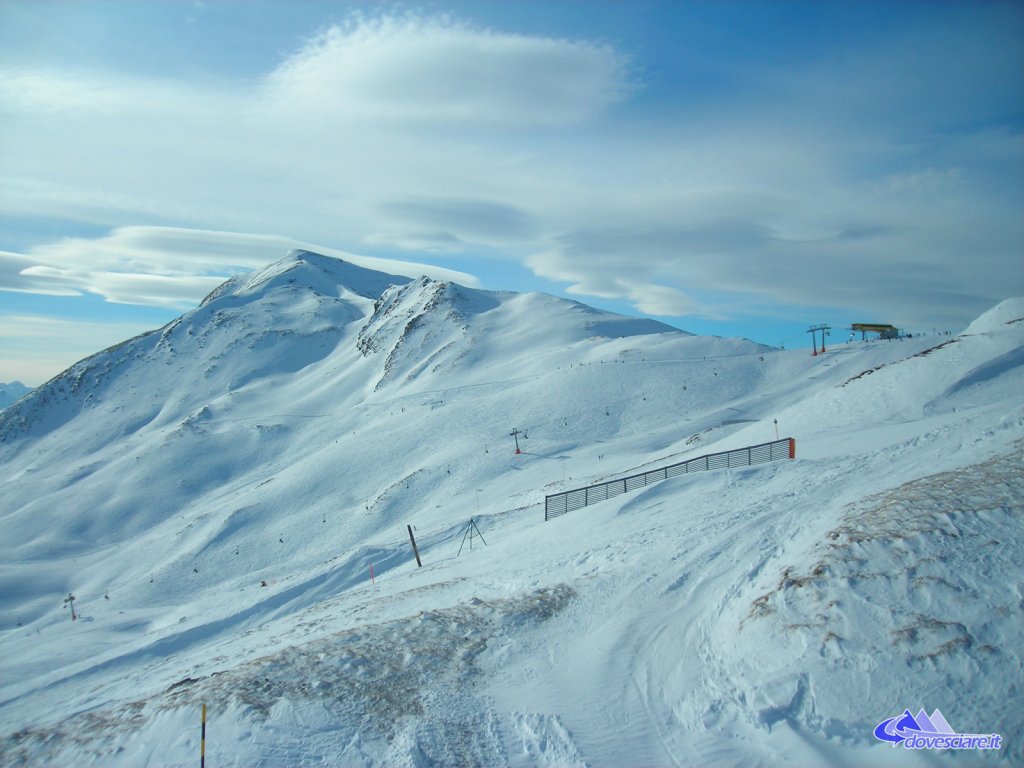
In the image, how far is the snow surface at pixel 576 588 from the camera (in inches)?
398

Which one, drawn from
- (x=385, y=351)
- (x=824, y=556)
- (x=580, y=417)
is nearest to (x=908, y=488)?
(x=824, y=556)

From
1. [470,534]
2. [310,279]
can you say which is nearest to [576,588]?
[470,534]

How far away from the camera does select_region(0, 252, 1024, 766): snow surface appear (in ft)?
33.2

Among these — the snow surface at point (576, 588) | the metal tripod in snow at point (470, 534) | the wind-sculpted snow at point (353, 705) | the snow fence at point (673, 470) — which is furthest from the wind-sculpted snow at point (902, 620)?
the metal tripod in snow at point (470, 534)

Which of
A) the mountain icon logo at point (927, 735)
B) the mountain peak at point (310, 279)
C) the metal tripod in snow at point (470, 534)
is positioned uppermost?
the mountain peak at point (310, 279)

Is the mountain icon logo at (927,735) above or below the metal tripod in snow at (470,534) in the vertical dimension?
below

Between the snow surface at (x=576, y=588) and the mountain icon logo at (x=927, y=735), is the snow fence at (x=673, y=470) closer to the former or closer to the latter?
the snow surface at (x=576, y=588)

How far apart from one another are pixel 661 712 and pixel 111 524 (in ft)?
220

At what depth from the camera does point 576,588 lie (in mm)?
15539

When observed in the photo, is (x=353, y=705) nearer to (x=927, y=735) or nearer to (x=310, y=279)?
(x=927, y=735)

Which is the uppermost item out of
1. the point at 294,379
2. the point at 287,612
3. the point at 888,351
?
the point at 294,379

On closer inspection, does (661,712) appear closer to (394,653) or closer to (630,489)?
(394,653)

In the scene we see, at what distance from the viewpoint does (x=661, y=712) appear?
35.2 feet

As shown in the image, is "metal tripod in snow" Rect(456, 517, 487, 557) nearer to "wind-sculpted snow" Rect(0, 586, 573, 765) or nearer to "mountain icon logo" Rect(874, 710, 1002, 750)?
"wind-sculpted snow" Rect(0, 586, 573, 765)
